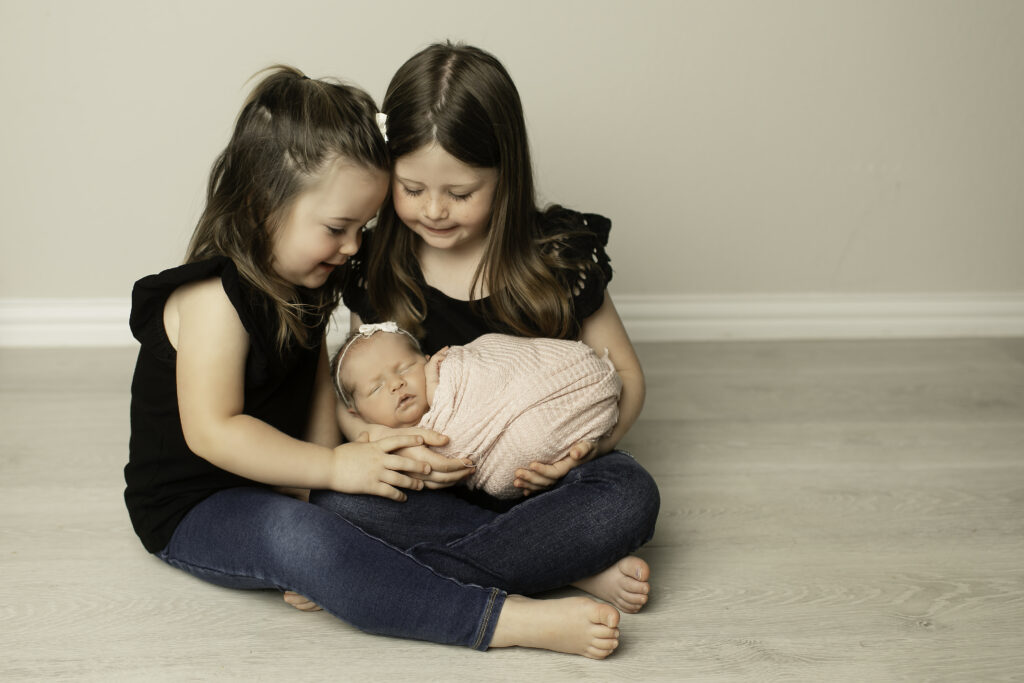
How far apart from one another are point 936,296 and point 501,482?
62.5 inches

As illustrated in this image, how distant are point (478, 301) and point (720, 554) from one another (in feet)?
1.68

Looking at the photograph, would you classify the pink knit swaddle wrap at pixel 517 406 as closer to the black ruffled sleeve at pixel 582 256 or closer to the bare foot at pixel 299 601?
the black ruffled sleeve at pixel 582 256

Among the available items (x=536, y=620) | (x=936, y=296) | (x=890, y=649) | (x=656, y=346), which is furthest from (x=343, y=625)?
(x=936, y=296)

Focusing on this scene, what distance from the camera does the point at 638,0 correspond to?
2096mm

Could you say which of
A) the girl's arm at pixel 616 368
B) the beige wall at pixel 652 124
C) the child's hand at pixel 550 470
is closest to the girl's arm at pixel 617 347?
the girl's arm at pixel 616 368

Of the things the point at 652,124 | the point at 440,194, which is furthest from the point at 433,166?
the point at 652,124

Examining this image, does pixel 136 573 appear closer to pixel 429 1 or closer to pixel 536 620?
pixel 536 620

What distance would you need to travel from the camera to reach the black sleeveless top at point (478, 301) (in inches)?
56.8

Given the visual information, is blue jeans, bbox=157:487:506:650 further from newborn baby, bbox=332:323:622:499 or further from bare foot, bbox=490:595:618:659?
newborn baby, bbox=332:323:622:499

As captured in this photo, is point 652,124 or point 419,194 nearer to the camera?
point 419,194

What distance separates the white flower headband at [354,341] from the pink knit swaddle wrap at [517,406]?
4.1 inches

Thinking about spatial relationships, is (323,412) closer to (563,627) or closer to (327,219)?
(327,219)

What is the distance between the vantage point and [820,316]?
2.38m

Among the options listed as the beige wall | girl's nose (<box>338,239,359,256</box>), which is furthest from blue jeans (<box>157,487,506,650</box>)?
the beige wall
